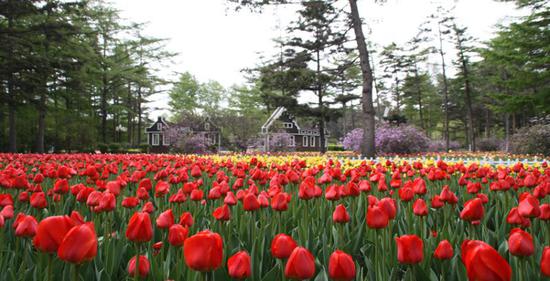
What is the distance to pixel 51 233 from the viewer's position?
4.20 feet

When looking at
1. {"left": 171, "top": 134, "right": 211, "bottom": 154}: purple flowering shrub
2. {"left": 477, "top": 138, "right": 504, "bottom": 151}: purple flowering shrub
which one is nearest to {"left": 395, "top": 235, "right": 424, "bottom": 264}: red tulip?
{"left": 171, "top": 134, "right": 211, "bottom": 154}: purple flowering shrub

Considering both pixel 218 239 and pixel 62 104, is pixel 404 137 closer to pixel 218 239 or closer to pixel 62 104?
pixel 218 239

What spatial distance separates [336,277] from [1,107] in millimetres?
24045

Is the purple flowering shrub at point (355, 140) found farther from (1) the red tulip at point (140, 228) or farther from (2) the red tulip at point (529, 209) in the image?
(1) the red tulip at point (140, 228)

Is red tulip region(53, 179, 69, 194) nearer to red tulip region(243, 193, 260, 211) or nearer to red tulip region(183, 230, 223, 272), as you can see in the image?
red tulip region(243, 193, 260, 211)

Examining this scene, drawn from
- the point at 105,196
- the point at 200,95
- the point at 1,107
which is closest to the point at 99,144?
the point at 1,107

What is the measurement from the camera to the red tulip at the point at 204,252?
1194mm

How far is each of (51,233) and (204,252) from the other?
19.9 inches

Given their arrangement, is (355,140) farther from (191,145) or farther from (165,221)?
(165,221)

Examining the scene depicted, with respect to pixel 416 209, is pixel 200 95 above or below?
above

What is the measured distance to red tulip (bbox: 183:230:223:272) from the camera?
3.92 feet

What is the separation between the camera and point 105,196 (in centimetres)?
220

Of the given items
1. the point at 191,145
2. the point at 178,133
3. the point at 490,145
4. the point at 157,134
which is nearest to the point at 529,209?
the point at 191,145

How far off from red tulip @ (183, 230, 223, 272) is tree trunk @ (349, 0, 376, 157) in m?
13.2
